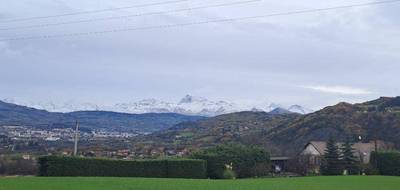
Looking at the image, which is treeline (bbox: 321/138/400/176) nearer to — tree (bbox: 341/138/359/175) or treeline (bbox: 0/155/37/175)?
tree (bbox: 341/138/359/175)

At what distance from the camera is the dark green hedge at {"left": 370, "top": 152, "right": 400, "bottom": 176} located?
6182cm

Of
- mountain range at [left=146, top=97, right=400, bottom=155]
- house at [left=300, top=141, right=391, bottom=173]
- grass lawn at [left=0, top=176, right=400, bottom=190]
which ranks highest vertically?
mountain range at [left=146, top=97, right=400, bottom=155]

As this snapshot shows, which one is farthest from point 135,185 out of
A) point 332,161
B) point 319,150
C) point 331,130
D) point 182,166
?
point 331,130

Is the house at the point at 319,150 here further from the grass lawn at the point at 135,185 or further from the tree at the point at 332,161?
the grass lawn at the point at 135,185

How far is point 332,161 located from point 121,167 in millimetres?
25731

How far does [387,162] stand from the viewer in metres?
62.9

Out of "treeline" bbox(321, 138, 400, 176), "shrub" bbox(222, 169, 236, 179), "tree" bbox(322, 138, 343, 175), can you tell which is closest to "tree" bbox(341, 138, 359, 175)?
"treeline" bbox(321, 138, 400, 176)

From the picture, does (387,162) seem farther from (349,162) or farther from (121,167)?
(121,167)

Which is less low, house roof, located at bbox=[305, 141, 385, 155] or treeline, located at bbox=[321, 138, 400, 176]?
house roof, located at bbox=[305, 141, 385, 155]

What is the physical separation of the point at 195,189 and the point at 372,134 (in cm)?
7666

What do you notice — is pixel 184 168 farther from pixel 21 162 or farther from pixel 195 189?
pixel 195 189

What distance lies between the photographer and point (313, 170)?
220 feet

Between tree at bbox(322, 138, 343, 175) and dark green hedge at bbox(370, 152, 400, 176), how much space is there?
13.4 feet

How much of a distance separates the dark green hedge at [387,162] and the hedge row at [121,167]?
21.0 meters
